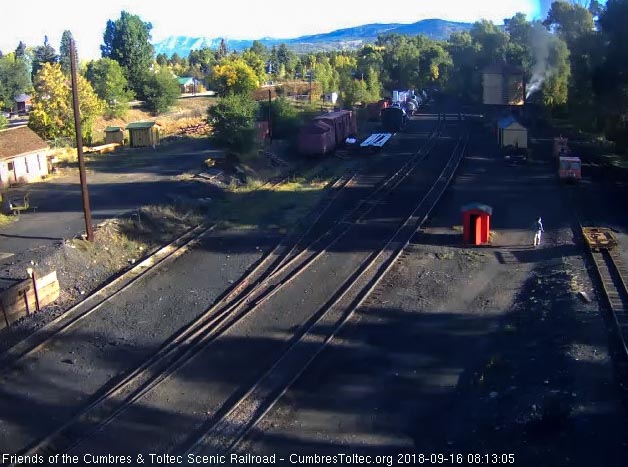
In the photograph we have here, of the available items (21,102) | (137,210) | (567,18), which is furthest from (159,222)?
(21,102)

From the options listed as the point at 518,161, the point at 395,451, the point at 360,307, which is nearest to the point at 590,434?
the point at 395,451

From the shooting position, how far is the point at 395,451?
824 centimetres

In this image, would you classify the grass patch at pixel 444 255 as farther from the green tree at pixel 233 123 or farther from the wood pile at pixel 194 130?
the wood pile at pixel 194 130

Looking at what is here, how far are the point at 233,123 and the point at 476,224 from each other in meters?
15.4

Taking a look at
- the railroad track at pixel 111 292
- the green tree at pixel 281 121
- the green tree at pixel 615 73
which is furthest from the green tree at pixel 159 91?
the railroad track at pixel 111 292

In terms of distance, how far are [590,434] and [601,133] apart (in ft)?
125

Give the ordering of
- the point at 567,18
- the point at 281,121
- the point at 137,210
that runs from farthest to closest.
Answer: the point at 567,18 < the point at 281,121 < the point at 137,210

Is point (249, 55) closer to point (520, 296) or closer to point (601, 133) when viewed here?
point (601, 133)

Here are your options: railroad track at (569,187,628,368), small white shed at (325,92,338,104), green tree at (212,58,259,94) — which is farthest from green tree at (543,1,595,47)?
railroad track at (569,187,628,368)

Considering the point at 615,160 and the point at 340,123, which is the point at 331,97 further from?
the point at 615,160

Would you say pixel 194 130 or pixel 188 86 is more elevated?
pixel 188 86

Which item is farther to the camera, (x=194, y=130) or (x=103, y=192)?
(x=194, y=130)

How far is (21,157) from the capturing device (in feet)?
90.2

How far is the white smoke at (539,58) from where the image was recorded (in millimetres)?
64125
